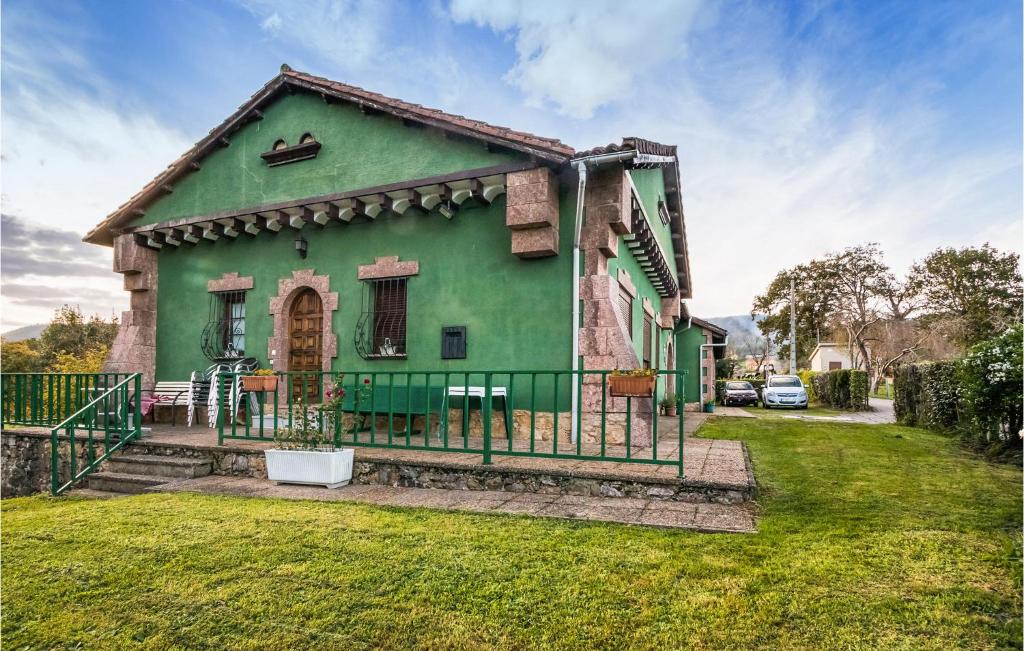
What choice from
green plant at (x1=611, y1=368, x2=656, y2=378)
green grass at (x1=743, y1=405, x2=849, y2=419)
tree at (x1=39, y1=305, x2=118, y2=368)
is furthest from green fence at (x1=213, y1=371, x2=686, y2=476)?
tree at (x1=39, y1=305, x2=118, y2=368)

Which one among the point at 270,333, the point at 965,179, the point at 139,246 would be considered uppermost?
the point at 965,179

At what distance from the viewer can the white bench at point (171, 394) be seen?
9070 mm

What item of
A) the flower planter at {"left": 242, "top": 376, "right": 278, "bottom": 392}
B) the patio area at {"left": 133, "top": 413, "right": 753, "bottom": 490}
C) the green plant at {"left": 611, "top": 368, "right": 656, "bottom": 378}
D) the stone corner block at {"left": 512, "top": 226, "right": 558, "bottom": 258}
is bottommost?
the patio area at {"left": 133, "top": 413, "right": 753, "bottom": 490}

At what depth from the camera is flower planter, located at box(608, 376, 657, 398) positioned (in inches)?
190

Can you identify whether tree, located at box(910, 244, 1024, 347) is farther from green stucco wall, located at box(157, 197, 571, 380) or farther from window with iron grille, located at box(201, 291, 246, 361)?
window with iron grille, located at box(201, 291, 246, 361)

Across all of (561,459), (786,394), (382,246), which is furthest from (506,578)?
(786,394)

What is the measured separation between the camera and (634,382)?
4875 mm

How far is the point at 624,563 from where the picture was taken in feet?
10.1

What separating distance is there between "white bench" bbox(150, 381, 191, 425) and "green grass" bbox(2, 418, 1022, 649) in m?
4.77

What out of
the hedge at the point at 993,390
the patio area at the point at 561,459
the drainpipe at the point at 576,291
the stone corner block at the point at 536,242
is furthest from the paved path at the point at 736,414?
the stone corner block at the point at 536,242

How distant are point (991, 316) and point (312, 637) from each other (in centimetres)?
3377

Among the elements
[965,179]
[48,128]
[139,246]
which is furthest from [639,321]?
[48,128]

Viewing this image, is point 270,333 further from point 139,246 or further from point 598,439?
point 598,439

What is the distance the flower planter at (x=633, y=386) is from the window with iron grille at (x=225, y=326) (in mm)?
7242
